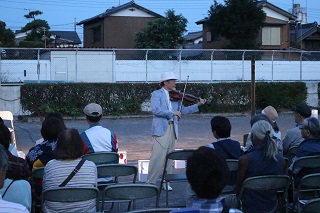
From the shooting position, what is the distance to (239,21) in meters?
38.4

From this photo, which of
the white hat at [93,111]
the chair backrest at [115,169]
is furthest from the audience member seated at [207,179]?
the white hat at [93,111]

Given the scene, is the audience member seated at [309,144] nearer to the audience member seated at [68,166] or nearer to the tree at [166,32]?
the audience member seated at [68,166]

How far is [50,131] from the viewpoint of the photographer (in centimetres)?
616

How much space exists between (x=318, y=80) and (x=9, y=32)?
29.2 meters

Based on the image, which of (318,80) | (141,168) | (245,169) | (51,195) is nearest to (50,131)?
(51,195)

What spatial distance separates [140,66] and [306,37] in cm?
2497

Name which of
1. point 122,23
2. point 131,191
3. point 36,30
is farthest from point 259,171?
point 36,30

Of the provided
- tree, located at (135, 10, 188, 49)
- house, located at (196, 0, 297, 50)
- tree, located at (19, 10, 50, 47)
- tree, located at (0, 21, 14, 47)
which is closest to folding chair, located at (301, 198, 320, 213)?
tree, located at (135, 10, 188, 49)

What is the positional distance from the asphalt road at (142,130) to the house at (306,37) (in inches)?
957

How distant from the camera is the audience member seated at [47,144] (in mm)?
6145

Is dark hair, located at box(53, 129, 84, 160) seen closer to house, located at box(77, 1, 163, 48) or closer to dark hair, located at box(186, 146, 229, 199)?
dark hair, located at box(186, 146, 229, 199)

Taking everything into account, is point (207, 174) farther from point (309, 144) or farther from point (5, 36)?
point (5, 36)

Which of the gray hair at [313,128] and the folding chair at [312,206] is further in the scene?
the gray hair at [313,128]

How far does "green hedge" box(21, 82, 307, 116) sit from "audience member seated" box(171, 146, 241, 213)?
17337mm
